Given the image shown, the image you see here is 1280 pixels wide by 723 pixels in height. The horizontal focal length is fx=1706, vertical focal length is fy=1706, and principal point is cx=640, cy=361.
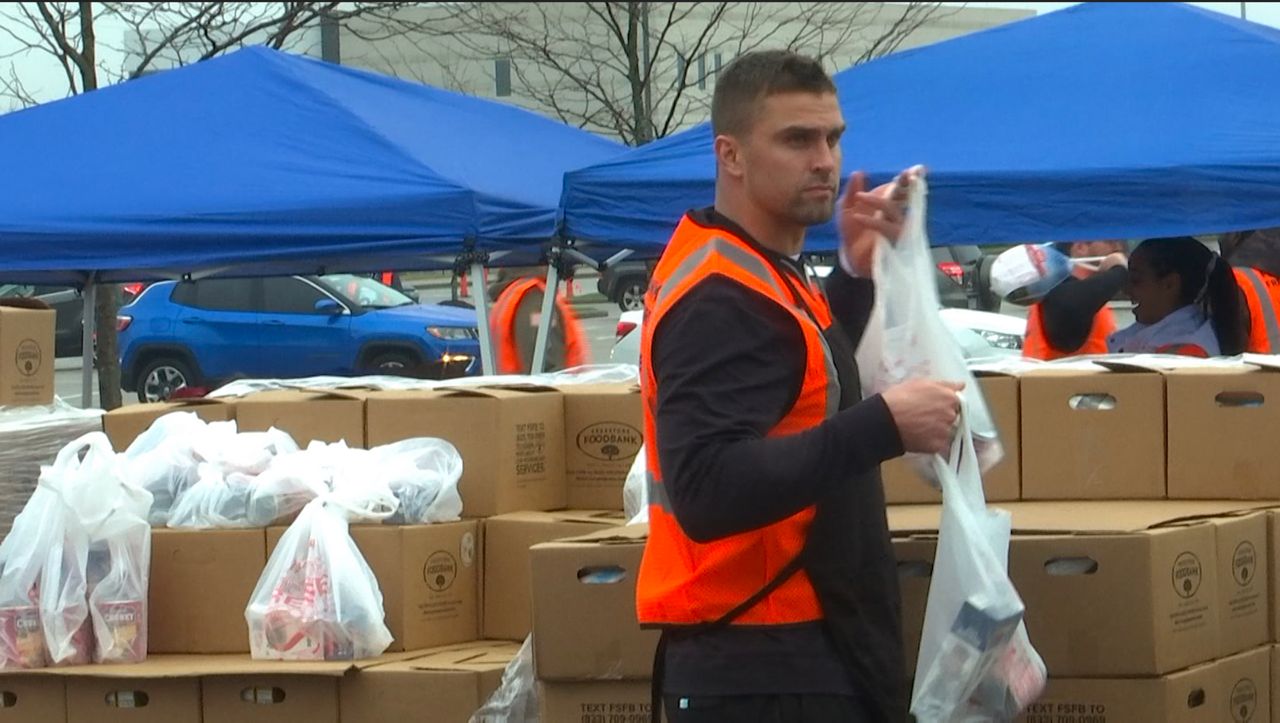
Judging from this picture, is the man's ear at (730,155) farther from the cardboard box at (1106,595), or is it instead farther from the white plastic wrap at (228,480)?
the white plastic wrap at (228,480)

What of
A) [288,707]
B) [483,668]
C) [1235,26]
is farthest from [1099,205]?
[288,707]

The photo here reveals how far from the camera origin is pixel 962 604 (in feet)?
8.70

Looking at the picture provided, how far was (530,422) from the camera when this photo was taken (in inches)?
192

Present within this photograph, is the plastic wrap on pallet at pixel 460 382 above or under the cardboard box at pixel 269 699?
above

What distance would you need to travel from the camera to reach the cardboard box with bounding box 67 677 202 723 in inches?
181

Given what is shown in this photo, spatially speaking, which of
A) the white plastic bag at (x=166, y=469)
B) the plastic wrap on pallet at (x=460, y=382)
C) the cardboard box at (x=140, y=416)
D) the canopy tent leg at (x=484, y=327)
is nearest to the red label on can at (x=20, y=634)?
the white plastic bag at (x=166, y=469)

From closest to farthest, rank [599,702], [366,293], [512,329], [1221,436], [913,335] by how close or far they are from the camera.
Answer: [913,335] → [599,702] → [1221,436] → [512,329] → [366,293]

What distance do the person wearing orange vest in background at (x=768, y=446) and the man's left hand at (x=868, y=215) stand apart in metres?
0.23

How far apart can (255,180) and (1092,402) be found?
15.6 feet

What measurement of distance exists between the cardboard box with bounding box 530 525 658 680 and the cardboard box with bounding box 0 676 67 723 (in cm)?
185

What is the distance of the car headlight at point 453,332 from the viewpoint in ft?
55.7

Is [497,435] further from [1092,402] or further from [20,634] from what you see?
[1092,402]

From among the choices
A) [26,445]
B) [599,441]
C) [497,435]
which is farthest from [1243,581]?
[26,445]

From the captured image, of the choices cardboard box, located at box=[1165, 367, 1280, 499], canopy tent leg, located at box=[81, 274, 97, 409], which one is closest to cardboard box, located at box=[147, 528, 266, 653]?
cardboard box, located at box=[1165, 367, 1280, 499]
